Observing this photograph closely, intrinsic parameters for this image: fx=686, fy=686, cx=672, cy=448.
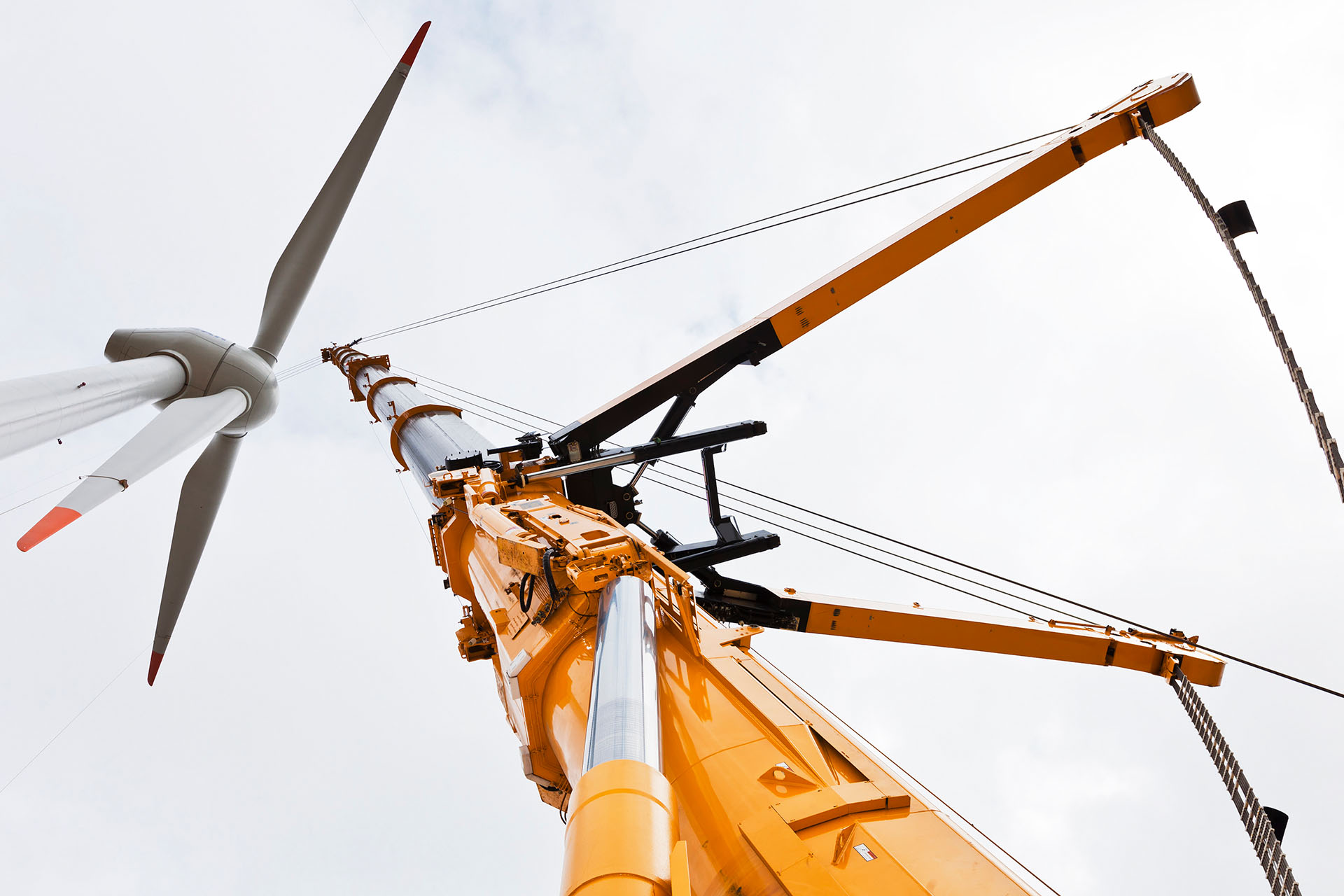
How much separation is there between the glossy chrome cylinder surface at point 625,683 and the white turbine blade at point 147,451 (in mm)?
5602

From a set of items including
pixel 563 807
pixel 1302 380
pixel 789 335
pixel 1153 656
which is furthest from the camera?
pixel 789 335

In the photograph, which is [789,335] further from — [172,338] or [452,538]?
[172,338]

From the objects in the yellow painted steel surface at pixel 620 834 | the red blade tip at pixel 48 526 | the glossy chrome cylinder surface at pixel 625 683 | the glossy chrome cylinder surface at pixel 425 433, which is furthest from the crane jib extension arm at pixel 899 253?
the yellow painted steel surface at pixel 620 834

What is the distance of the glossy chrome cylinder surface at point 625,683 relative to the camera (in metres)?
3.19

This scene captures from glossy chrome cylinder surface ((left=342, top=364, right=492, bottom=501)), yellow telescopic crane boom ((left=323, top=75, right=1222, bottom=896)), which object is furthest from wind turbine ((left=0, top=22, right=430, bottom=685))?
yellow telescopic crane boom ((left=323, top=75, right=1222, bottom=896))

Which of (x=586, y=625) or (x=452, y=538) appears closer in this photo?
(x=586, y=625)

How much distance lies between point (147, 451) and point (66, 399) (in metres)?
1.92

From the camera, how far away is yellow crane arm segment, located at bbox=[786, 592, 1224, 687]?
852 cm

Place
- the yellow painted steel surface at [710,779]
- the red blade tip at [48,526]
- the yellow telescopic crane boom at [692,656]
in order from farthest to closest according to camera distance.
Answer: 1. the red blade tip at [48,526]
2. the yellow telescopic crane boom at [692,656]
3. the yellow painted steel surface at [710,779]

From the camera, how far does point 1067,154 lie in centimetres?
863

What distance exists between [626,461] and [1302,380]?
7163 mm

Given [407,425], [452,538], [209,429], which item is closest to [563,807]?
[452,538]

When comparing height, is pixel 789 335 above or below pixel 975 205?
below

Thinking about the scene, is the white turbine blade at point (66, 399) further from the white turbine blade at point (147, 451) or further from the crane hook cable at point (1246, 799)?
the crane hook cable at point (1246, 799)
